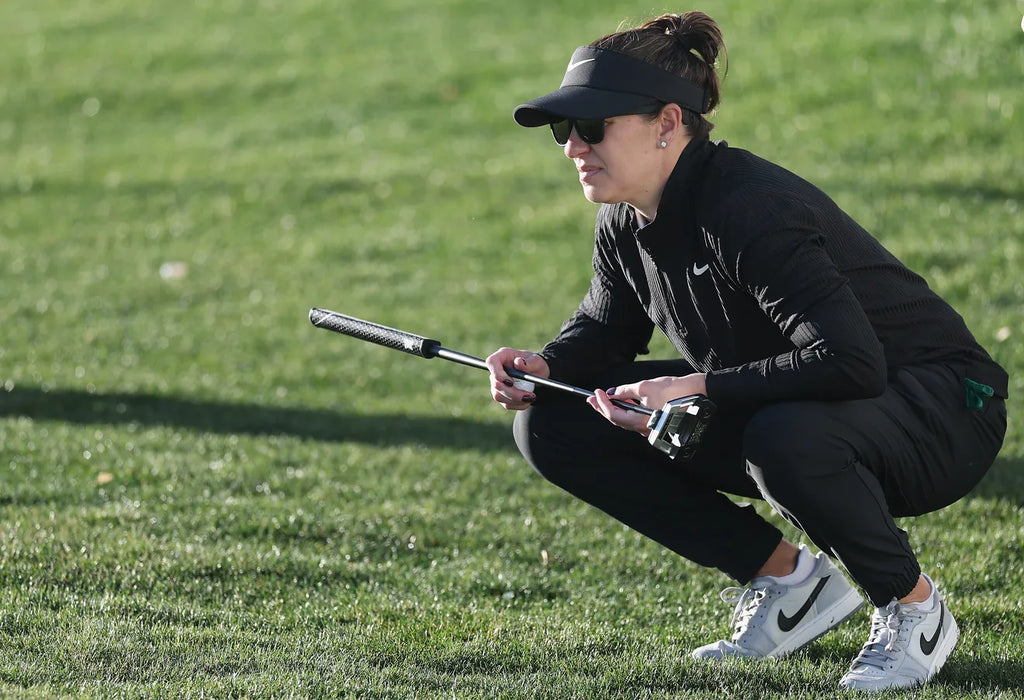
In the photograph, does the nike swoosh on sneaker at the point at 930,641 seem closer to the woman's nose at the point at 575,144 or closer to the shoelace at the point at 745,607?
the shoelace at the point at 745,607

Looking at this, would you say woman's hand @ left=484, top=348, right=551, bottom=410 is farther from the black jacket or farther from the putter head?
the putter head

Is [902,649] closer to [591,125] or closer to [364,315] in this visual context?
[591,125]

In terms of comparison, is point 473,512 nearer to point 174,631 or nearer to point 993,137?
point 174,631

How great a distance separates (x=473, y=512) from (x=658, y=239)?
2.06 metres

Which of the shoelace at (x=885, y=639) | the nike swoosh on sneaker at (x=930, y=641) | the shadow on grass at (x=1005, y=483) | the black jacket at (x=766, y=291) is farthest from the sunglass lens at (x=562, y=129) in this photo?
the shadow on grass at (x=1005, y=483)

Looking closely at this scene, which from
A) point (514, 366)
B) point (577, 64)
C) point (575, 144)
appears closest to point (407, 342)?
point (514, 366)

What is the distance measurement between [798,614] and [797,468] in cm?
76

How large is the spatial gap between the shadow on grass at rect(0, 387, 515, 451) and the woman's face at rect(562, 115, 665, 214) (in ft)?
9.35

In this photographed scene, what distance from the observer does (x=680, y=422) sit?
334 cm

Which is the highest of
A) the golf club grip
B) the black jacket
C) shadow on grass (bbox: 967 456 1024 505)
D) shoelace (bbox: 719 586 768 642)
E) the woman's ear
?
the woman's ear

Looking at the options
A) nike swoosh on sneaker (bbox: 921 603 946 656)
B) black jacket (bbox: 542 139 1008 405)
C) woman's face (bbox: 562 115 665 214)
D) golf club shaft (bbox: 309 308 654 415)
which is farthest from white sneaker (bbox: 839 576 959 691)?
woman's face (bbox: 562 115 665 214)

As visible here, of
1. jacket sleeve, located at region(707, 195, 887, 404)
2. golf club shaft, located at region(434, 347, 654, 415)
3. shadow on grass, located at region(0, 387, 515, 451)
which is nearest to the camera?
jacket sleeve, located at region(707, 195, 887, 404)

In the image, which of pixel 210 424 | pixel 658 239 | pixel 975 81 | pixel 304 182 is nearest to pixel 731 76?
pixel 975 81

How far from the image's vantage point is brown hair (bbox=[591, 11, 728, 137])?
11.7 feet
